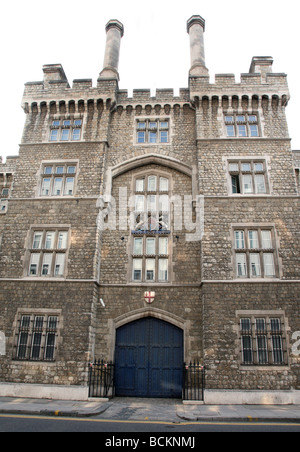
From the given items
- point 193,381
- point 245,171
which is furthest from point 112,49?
point 193,381

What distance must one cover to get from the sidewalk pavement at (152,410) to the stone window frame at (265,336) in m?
1.29

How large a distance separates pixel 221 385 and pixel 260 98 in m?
12.5

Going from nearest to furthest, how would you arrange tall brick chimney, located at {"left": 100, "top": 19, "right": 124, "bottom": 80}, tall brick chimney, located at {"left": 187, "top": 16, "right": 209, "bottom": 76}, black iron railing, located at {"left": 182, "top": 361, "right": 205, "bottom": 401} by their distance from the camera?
black iron railing, located at {"left": 182, "top": 361, "right": 205, "bottom": 401}
tall brick chimney, located at {"left": 187, "top": 16, "right": 209, "bottom": 76}
tall brick chimney, located at {"left": 100, "top": 19, "right": 124, "bottom": 80}

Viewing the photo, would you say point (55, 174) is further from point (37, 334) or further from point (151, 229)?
point (37, 334)

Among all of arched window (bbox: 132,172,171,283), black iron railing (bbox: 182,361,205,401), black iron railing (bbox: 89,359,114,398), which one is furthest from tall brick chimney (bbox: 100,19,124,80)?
black iron railing (bbox: 182,361,205,401)

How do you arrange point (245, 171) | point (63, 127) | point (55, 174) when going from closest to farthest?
point (245, 171)
point (55, 174)
point (63, 127)

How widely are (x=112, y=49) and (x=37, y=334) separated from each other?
1499 cm

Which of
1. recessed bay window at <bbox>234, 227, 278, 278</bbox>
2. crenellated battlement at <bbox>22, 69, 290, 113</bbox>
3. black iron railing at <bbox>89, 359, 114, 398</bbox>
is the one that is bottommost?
black iron railing at <bbox>89, 359, 114, 398</bbox>

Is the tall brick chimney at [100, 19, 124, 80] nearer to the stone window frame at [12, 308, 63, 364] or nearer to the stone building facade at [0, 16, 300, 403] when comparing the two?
the stone building facade at [0, 16, 300, 403]

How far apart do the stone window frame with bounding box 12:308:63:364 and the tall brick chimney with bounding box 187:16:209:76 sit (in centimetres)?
1342

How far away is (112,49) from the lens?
717 inches

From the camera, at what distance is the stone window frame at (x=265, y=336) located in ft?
38.2

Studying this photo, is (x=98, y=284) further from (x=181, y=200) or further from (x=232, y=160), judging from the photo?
(x=232, y=160)

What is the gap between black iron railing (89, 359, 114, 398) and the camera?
11906mm
